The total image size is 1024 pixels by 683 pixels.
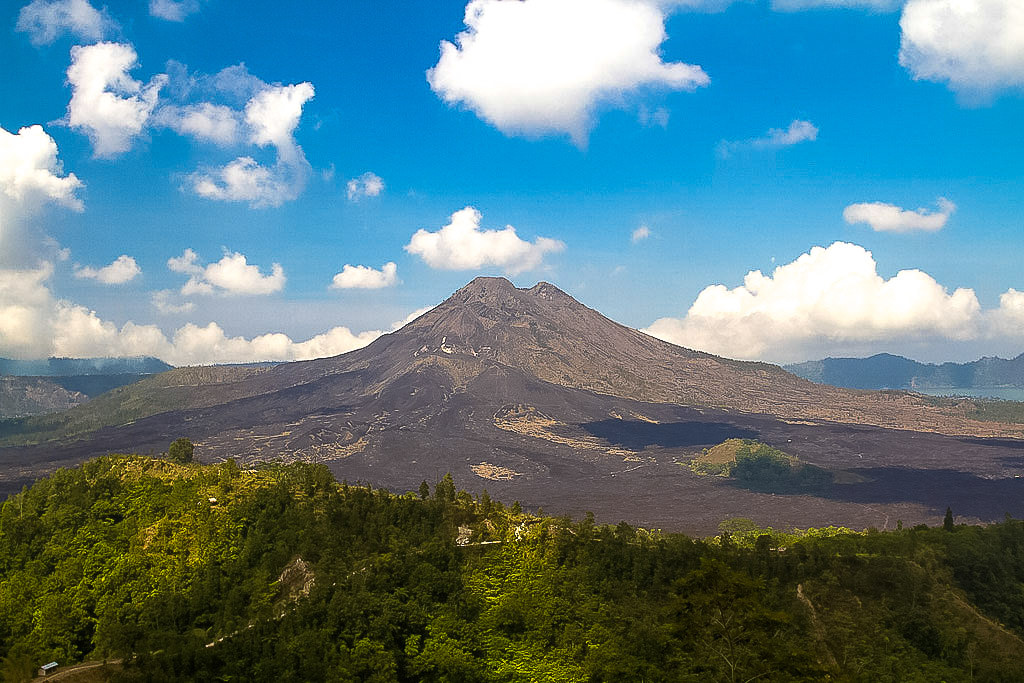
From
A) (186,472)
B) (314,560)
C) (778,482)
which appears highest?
(186,472)

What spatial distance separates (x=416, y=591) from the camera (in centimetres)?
4525

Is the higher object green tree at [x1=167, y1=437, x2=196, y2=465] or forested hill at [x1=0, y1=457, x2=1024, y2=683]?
green tree at [x1=167, y1=437, x2=196, y2=465]

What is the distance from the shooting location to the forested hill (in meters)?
37.9

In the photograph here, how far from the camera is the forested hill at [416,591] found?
37938 millimetres

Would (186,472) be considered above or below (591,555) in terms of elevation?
above

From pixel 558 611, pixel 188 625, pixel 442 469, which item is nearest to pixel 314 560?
pixel 188 625

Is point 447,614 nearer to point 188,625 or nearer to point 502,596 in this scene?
point 502,596

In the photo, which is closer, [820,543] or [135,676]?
[135,676]

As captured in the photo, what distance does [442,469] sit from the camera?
16100 centimetres

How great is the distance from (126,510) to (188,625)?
16.8 metres

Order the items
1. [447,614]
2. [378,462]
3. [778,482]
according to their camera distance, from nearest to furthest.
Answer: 1. [447,614]
2. [778,482]
3. [378,462]

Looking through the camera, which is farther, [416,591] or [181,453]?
[181,453]

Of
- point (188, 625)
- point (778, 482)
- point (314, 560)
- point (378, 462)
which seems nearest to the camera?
point (188, 625)

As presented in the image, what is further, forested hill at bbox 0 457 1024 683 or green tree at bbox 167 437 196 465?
green tree at bbox 167 437 196 465
